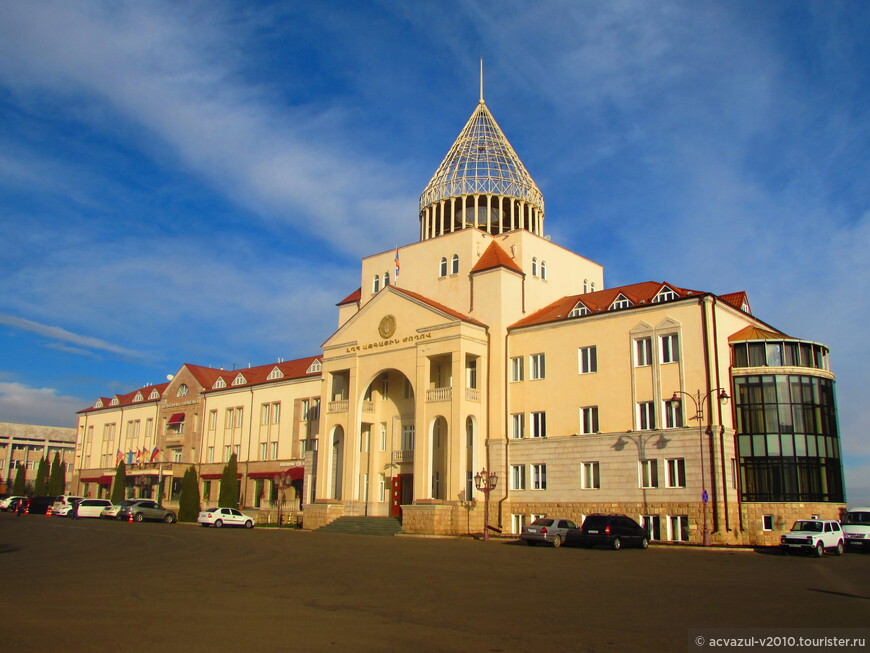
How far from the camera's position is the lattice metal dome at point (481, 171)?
51594 mm

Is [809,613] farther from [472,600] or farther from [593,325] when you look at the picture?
[593,325]

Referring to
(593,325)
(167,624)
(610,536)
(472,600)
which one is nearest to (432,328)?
(593,325)

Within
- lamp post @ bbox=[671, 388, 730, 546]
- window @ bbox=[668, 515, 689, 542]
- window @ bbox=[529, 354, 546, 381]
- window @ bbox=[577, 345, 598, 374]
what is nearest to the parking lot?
lamp post @ bbox=[671, 388, 730, 546]

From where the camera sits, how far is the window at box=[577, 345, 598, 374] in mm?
40844

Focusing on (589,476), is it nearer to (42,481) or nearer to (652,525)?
(652,525)

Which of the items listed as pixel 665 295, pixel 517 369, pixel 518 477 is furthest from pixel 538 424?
pixel 665 295

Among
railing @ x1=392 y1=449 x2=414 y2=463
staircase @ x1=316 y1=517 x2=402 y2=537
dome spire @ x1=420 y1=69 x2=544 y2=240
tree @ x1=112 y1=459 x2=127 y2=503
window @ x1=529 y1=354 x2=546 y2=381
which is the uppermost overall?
dome spire @ x1=420 y1=69 x2=544 y2=240

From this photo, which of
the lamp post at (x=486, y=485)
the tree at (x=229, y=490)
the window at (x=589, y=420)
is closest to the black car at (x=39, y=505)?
the tree at (x=229, y=490)

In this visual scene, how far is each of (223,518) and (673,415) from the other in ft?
99.6

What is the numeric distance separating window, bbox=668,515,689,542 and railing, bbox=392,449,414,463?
16488 millimetres

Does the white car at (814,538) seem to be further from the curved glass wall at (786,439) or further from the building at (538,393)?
the curved glass wall at (786,439)

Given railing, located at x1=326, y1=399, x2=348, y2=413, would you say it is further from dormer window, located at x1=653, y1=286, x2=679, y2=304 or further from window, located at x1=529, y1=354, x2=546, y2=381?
dormer window, located at x1=653, y1=286, x2=679, y2=304

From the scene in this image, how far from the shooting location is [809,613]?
42.0 ft

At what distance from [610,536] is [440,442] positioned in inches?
629
